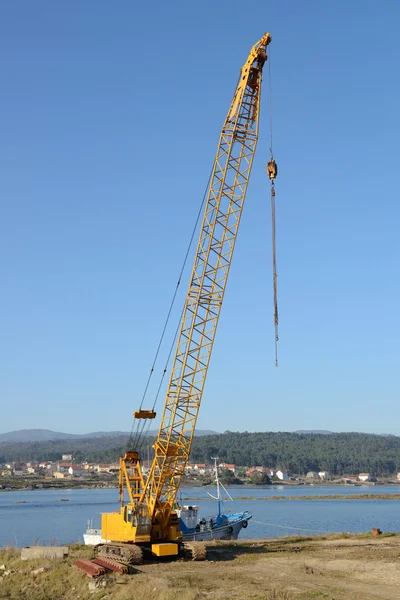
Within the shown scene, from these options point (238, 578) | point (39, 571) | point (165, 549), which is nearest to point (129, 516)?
point (165, 549)

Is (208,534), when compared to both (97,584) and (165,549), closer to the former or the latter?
(165,549)

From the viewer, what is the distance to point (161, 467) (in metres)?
33.2

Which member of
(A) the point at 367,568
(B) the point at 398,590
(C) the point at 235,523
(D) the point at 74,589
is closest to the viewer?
(B) the point at 398,590

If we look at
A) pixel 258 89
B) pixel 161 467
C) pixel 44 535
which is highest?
pixel 258 89

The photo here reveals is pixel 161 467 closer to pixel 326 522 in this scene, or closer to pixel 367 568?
pixel 367 568

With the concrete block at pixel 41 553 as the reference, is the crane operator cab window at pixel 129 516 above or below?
above

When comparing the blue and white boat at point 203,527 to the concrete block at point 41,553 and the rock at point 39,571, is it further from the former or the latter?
the rock at point 39,571

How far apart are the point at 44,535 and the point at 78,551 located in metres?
31.4

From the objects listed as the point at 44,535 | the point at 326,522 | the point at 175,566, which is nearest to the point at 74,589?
the point at 175,566

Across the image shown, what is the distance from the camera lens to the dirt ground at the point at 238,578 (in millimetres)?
21422

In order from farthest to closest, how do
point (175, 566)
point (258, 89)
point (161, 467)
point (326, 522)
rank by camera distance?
point (326, 522) → point (258, 89) → point (161, 467) → point (175, 566)

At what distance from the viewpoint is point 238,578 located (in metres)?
24.7

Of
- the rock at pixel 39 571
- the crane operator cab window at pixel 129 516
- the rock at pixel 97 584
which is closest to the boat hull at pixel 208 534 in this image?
the crane operator cab window at pixel 129 516

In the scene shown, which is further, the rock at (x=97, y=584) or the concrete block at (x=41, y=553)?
the concrete block at (x=41, y=553)
